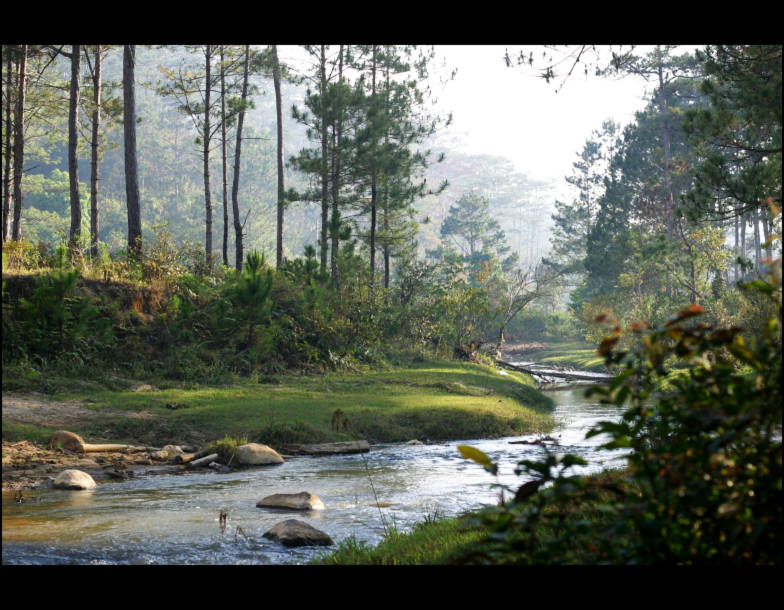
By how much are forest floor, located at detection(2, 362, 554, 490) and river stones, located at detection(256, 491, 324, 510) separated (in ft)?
5.34

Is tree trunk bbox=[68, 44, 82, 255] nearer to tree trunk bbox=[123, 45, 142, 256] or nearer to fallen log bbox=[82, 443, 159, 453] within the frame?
tree trunk bbox=[123, 45, 142, 256]

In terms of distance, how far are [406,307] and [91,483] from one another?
15875 millimetres

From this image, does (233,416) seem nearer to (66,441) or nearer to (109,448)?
(109,448)

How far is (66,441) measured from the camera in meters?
9.25

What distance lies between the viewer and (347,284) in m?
20.8

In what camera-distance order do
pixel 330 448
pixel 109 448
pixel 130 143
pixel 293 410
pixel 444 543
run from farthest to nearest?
1. pixel 130 143
2. pixel 293 410
3. pixel 330 448
4. pixel 109 448
5. pixel 444 543

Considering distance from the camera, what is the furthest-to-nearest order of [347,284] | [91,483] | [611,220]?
[611,220] < [347,284] < [91,483]

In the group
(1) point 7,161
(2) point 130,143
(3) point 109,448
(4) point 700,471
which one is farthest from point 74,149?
(4) point 700,471

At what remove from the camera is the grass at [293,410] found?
10648 mm

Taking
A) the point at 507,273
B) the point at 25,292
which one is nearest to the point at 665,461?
the point at 25,292

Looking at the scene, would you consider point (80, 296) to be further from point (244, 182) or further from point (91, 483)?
point (244, 182)

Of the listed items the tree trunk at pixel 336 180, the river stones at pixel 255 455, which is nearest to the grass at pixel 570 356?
the tree trunk at pixel 336 180

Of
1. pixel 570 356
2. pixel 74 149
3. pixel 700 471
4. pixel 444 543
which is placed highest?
pixel 74 149

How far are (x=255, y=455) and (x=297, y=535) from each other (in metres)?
3.98
